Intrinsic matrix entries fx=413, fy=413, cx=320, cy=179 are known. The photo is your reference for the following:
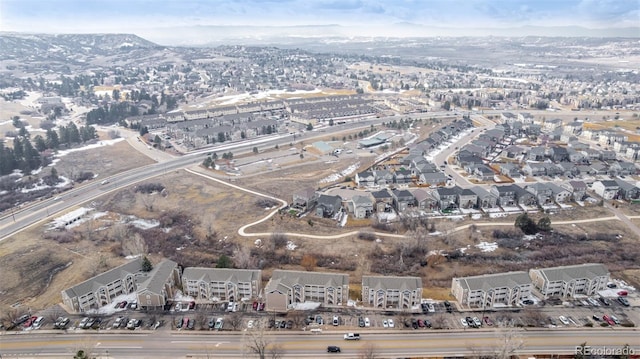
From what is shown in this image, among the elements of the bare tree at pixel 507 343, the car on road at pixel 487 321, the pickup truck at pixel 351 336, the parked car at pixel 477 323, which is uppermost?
the bare tree at pixel 507 343

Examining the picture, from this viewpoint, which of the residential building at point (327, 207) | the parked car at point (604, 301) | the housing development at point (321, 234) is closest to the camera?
the housing development at point (321, 234)

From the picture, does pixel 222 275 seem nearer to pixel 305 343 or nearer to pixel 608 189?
pixel 305 343

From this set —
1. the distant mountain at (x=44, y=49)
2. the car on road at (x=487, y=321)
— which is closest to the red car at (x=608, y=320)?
the car on road at (x=487, y=321)

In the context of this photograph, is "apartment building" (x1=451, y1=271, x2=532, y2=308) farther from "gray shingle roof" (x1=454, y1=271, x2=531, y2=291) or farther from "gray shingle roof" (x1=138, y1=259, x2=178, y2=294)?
"gray shingle roof" (x1=138, y1=259, x2=178, y2=294)

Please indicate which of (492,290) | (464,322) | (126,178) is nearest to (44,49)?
(126,178)

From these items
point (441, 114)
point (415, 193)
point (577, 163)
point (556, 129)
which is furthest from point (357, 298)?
point (441, 114)

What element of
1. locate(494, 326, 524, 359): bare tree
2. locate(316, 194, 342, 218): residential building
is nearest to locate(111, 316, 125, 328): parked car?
locate(316, 194, 342, 218): residential building

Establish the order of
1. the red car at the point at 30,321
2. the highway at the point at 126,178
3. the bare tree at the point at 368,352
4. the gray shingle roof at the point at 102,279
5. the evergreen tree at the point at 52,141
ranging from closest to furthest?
1. the bare tree at the point at 368,352
2. the red car at the point at 30,321
3. the gray shingle roof at the point at 102,279
4. the highway at the point at 126,178
5. the evergreen tree at the point at 52,141

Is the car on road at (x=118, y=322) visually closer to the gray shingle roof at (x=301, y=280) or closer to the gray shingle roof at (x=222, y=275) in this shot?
the gray shingle roof at (x=222, y=275)

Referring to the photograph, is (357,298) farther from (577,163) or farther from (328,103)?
(328,103)
